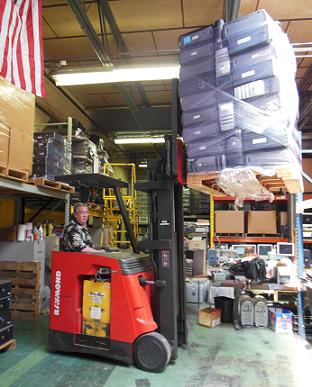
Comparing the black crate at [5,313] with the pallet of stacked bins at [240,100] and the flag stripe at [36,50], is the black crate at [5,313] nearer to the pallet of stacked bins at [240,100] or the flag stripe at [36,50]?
the flag stripe at [36,50]

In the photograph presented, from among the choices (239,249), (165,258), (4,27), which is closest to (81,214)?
(165,258)

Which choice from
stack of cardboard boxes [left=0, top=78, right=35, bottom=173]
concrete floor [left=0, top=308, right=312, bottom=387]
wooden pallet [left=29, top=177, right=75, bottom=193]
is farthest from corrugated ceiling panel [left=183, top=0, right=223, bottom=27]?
concrete floor [left=0, top=308, right=312, bottom=387]

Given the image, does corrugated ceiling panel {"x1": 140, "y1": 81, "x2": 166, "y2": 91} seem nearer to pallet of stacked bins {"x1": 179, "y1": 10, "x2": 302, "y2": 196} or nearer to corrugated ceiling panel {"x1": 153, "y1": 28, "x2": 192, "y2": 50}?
corrugated ceiling panel {"x1": 153, "y1": 28, "x2": 192, "y2": 50}

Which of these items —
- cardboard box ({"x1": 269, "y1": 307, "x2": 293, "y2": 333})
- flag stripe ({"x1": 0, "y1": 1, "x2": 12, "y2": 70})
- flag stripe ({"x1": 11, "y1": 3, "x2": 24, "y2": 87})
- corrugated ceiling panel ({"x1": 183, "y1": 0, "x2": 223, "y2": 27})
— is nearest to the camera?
flag stripe ({"x1": 0, "y1": 1, "x2": 12, "y2": 70})

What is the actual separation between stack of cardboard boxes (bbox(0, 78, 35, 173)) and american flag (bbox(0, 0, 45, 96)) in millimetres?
1073

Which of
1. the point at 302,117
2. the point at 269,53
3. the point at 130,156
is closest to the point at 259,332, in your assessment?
the point at 269,53

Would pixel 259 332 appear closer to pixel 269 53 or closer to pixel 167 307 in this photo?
pixel 167 307

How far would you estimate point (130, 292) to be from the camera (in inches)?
163

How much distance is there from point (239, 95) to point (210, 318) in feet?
12.5

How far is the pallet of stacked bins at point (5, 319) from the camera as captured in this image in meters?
4.62

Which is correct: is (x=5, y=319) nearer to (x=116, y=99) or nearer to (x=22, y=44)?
(x=22, y=44)

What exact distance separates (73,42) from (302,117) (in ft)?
25.5

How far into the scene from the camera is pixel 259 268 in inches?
239

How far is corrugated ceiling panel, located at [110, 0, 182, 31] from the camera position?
20.2 ft
